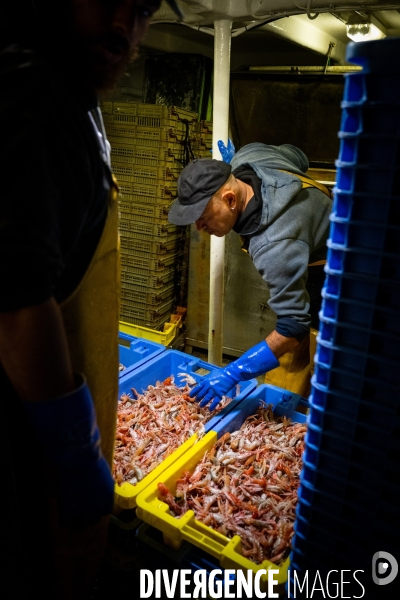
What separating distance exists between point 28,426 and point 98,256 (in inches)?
22.5

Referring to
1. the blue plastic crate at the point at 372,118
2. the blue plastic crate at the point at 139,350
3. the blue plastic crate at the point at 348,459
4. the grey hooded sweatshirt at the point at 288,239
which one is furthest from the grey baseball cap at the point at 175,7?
the blue plastic crate at the point at 139,350

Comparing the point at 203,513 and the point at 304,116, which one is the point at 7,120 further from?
the point at 304,116

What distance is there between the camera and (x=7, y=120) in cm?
96

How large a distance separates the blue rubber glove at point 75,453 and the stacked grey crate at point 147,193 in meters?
4.28

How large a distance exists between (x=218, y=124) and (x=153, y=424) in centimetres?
260

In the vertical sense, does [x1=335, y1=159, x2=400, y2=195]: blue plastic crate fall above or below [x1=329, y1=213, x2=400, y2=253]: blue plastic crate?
above

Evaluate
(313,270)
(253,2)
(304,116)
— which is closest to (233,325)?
(313,270)

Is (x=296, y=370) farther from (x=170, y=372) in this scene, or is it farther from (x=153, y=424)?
(x=153, y=424)

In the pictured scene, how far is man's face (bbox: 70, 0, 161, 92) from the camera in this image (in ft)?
3.58

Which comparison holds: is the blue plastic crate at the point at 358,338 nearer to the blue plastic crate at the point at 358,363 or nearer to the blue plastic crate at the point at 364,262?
the blue plastic crate at the point at 358,363

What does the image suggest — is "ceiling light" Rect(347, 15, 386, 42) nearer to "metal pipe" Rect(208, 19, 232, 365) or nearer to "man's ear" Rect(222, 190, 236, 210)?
"metal pipe" Rect(208, 19, 232, 365)

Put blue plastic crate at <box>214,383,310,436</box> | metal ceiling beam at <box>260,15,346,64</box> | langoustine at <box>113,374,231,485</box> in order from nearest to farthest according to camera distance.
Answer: langoustine at <box>113,374,231,485</box> → blue plastic crate at <box>214,383,310,436</box> → metal ceiling beam at <box>260,15,346,64</box>

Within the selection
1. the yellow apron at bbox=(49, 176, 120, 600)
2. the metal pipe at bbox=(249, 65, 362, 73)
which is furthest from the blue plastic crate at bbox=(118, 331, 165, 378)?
the metal pipe at bbox=(249, 65, 362, 73)

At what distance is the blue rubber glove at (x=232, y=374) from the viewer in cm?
285
